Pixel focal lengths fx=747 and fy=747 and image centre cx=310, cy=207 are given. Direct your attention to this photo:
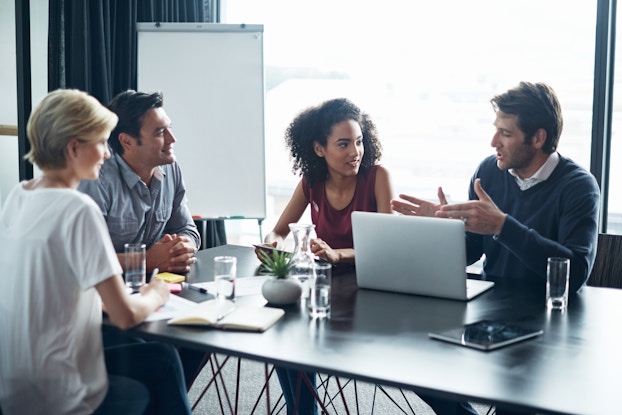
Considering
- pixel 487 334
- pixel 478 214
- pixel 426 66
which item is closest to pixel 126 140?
pixel 478 214

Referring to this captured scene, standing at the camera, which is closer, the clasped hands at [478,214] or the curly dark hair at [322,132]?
the clasped hands at [478,214]

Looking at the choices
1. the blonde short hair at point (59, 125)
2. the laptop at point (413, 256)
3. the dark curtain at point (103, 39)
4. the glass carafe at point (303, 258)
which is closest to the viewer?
the blonde short hair at point (59, 125)

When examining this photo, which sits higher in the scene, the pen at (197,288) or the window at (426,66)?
the window at (426,66)

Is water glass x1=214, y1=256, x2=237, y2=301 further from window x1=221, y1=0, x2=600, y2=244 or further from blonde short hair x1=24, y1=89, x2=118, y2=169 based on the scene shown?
window x1=221, y1=0, x2=600, y2=244

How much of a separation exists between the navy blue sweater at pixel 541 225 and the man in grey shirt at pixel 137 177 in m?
1.04

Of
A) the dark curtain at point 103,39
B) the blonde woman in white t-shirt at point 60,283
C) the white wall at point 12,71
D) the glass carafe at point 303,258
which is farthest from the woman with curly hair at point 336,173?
the white wall at point 12,71

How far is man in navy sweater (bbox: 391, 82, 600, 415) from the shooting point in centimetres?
223

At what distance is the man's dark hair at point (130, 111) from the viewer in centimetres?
269

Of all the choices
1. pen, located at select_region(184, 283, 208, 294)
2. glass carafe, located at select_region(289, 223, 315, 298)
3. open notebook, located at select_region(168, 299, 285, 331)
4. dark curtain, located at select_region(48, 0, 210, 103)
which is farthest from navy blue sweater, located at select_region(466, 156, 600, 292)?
dark curtain, located at select_region(48, 0, 210, 103)

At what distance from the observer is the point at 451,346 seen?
170 centimetres

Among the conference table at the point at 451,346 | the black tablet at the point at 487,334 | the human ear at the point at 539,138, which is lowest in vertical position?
the conference table at the point at 451,346

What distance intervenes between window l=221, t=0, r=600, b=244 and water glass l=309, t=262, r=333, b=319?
197cm

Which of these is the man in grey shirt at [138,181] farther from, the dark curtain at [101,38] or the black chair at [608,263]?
the dark curtain at [101,38]

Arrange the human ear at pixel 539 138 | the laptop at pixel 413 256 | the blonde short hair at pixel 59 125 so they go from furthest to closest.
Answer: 1. the human ear at pixel 539 138
2. the laptop at pixel 413 256
3. the blonde short hair at pixel 59 125
